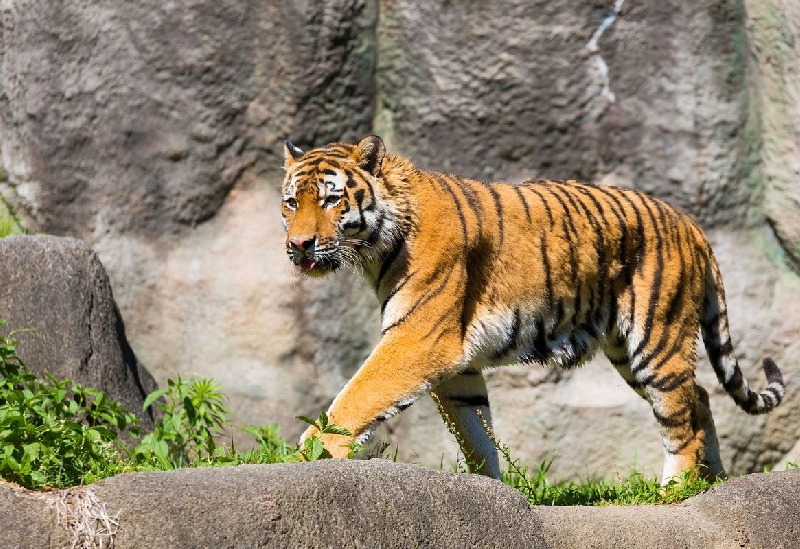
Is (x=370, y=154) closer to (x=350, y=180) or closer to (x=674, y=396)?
(x=350, y=180)

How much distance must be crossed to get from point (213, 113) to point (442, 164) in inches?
54.1

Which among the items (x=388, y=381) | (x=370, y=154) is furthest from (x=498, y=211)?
(x=388, y=381)

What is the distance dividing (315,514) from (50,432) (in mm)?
1209

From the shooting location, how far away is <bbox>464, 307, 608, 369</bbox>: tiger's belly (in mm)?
5086

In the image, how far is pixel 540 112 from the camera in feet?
22.8

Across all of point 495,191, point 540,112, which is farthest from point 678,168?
point 495,191

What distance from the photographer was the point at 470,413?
542 cm

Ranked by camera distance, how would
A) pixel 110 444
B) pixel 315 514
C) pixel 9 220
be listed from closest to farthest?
pixel 315 514 < pixel 110 444 < pixel 9 220

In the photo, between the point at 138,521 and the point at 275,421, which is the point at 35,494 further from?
the point at 275,421

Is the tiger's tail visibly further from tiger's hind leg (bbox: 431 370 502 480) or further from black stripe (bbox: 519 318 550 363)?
tiger's hind leg (bbox: 431 370 502 480)

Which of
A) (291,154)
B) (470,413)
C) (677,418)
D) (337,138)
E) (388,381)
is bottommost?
(677,418)

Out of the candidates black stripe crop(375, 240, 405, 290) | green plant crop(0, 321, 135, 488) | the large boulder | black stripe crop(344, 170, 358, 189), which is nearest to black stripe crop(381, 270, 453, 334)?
black stripe crop(375, 240, 405, 290)

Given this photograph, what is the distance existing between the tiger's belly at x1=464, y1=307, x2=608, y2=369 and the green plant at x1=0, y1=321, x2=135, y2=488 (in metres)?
1.50

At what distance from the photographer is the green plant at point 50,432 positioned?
4023mm
